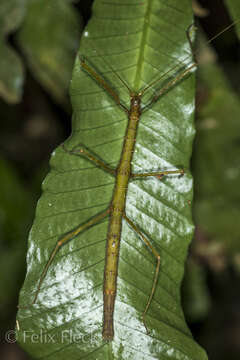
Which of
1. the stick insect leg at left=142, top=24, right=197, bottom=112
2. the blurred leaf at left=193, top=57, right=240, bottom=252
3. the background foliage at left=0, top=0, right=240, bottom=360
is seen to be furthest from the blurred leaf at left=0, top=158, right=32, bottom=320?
the stick insect leg at left=142, top=24, right=197, bottom=112

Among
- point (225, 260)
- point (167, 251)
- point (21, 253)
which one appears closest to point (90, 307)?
point (167, 251)

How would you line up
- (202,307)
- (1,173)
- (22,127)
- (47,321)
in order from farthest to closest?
(22,127), (202,307), (1,173), (47,321)

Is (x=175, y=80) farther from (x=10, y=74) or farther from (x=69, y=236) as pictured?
(x=10, y=74)

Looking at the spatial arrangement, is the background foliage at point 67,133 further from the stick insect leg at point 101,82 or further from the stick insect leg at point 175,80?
the stick insect leg at point 175,80

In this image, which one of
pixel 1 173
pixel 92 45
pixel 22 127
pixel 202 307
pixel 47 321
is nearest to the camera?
pixel 47 321

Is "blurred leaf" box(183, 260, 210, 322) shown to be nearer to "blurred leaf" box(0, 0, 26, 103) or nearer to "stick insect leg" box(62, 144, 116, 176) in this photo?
"stick insect leg" box(62, 144, 116, 176)

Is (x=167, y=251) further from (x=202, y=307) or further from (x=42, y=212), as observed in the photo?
(x=202, y=307)

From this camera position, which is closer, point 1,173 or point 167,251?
point 167,251
